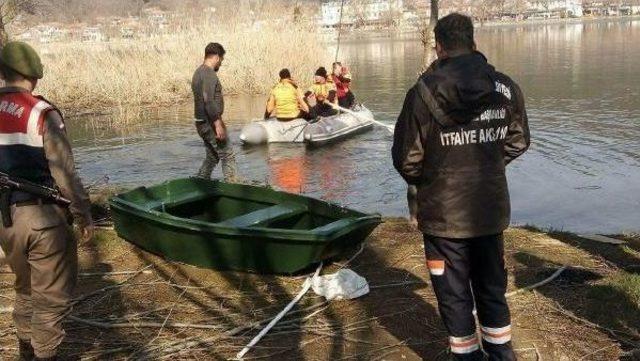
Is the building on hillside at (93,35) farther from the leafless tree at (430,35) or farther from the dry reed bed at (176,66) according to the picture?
the leafless tree at (430,35)

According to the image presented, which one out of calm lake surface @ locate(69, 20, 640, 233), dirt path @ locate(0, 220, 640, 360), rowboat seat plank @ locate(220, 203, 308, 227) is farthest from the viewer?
calm lake surface @ locate(69, 20, 640, 233)

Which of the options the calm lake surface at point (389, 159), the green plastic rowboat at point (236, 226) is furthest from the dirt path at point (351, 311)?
the calm lake surface at point (389, 159)

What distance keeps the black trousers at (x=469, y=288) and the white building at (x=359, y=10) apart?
7551 mm

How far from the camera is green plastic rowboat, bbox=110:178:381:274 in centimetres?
486

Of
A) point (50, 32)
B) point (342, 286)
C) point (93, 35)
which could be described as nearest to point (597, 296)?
point (342, 286)

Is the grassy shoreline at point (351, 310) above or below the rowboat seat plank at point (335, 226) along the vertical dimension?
below

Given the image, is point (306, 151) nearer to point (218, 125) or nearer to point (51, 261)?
point (218, 125)

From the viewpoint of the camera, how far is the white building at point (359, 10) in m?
24.8

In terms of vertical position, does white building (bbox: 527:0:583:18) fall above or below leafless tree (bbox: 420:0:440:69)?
above

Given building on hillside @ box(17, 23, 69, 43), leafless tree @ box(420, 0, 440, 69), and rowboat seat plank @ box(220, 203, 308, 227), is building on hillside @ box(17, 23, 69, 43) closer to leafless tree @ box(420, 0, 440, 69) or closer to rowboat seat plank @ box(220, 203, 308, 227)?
leafless tree @ box(420, 0, 440, 69)

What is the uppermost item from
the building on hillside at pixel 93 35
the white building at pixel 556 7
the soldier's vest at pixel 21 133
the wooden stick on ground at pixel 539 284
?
the white building at pixel 556 7

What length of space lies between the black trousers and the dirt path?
0.55m

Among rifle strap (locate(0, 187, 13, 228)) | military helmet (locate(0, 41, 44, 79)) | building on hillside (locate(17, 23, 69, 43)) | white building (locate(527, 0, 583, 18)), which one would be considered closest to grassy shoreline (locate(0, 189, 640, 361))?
rifle strap (locate(0, 187, 13, 228))

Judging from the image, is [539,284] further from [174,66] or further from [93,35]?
[93,35]
